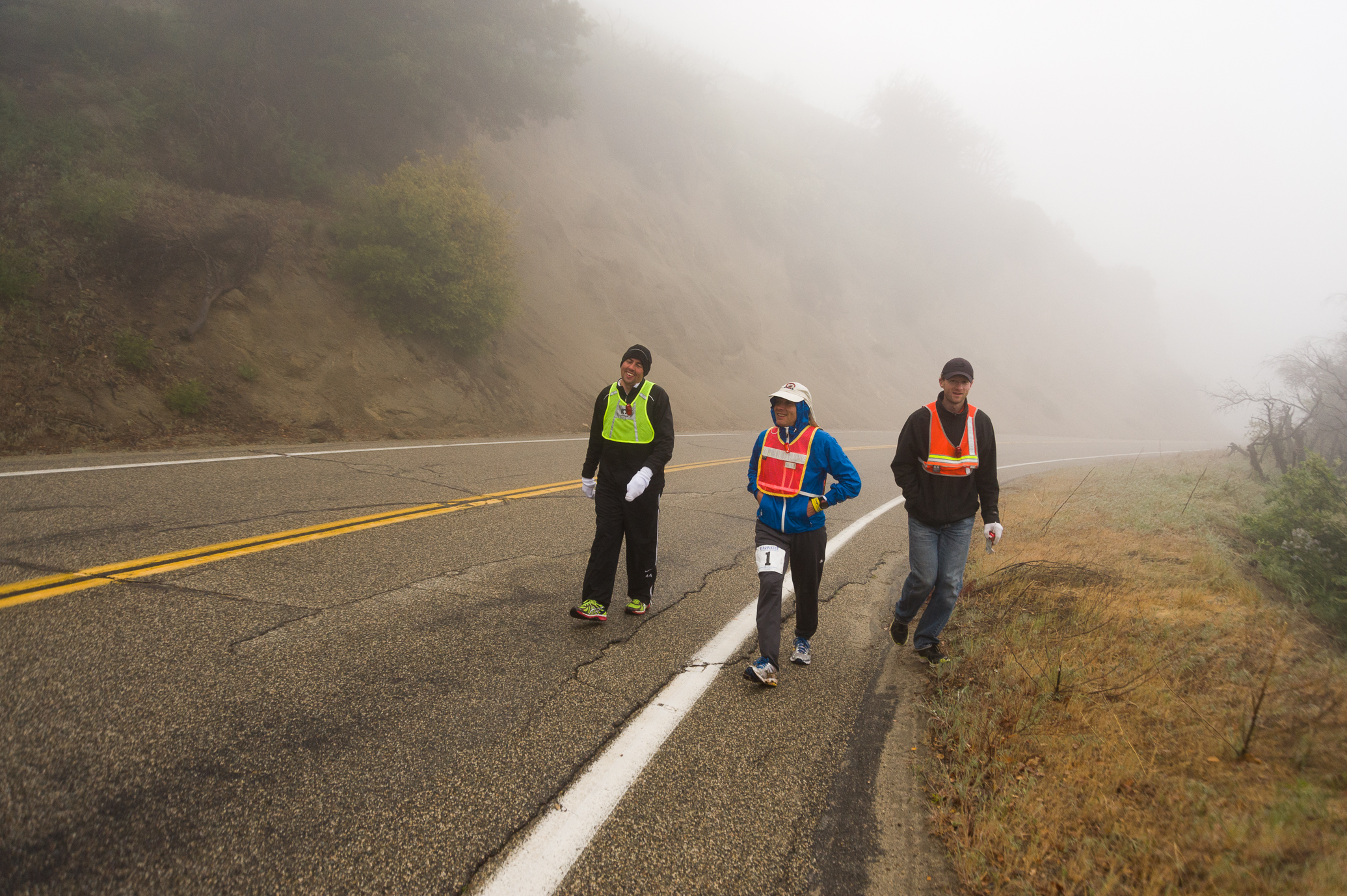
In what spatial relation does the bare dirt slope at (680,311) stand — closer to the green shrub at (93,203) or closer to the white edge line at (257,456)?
the green shrub at (93,203)

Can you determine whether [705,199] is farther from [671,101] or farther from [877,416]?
[877,416]

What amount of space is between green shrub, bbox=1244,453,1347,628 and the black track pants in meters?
7.61

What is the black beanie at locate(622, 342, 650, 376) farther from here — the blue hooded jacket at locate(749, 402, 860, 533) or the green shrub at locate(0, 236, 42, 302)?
the green shrub at locate(0, 236, 42, 302)

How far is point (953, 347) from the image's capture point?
154 ft

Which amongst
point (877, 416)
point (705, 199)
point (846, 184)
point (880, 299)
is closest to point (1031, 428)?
point (880, 299)

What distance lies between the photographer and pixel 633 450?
4.45 meters

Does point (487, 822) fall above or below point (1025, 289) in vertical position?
below

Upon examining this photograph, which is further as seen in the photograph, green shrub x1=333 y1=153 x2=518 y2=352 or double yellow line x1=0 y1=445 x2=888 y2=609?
green shrub x1=333 y1=153 x2=518 y2=352

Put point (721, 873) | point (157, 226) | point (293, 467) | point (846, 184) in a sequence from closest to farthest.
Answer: point (721, 873) < point (293, 467) < point (157, 226) < point (846, 184)

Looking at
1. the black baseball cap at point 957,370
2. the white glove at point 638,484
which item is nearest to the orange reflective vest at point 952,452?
the black baseball cap at point 957,370

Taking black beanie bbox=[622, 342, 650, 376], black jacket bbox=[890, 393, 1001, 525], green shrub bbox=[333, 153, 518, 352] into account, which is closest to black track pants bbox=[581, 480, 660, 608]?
black beanie bbox=[622, 342, 650, 376]

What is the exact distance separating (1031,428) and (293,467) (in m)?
49.5

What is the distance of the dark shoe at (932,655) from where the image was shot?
4.30 meters

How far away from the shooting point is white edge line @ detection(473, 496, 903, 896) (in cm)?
212
